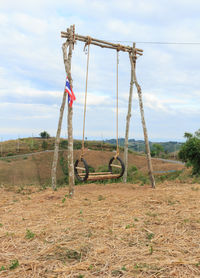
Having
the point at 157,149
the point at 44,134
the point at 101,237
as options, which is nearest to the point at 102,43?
the point at 101,237

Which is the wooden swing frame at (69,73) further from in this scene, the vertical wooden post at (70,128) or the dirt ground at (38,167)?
the dirt ground at (38,167)

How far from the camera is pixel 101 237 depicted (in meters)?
3.89

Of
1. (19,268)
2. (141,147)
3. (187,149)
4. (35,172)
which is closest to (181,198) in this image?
(19,268)

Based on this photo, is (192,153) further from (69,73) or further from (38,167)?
(38,167)

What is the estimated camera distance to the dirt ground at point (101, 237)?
2982 mm

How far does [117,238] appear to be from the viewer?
12.6ft

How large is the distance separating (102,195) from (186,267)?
403 centimetres

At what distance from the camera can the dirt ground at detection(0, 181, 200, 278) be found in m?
2.98

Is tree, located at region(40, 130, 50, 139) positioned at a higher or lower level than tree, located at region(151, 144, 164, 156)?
higher

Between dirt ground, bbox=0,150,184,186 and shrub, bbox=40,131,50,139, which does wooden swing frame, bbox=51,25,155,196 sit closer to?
dirt ground, bbox=0,150,184,186

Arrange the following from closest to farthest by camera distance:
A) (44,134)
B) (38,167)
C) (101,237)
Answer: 1. (101,237)
2. (38,167)
3. (44,134)

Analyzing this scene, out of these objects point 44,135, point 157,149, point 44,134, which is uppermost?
point 44,134

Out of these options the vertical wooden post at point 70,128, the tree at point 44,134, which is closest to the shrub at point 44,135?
the tree at point 44,134

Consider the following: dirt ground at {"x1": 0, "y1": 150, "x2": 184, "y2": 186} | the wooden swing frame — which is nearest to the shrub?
dirt ground at {"x1": 0, "y1": 150, "x2": 184, "y2": 186}
